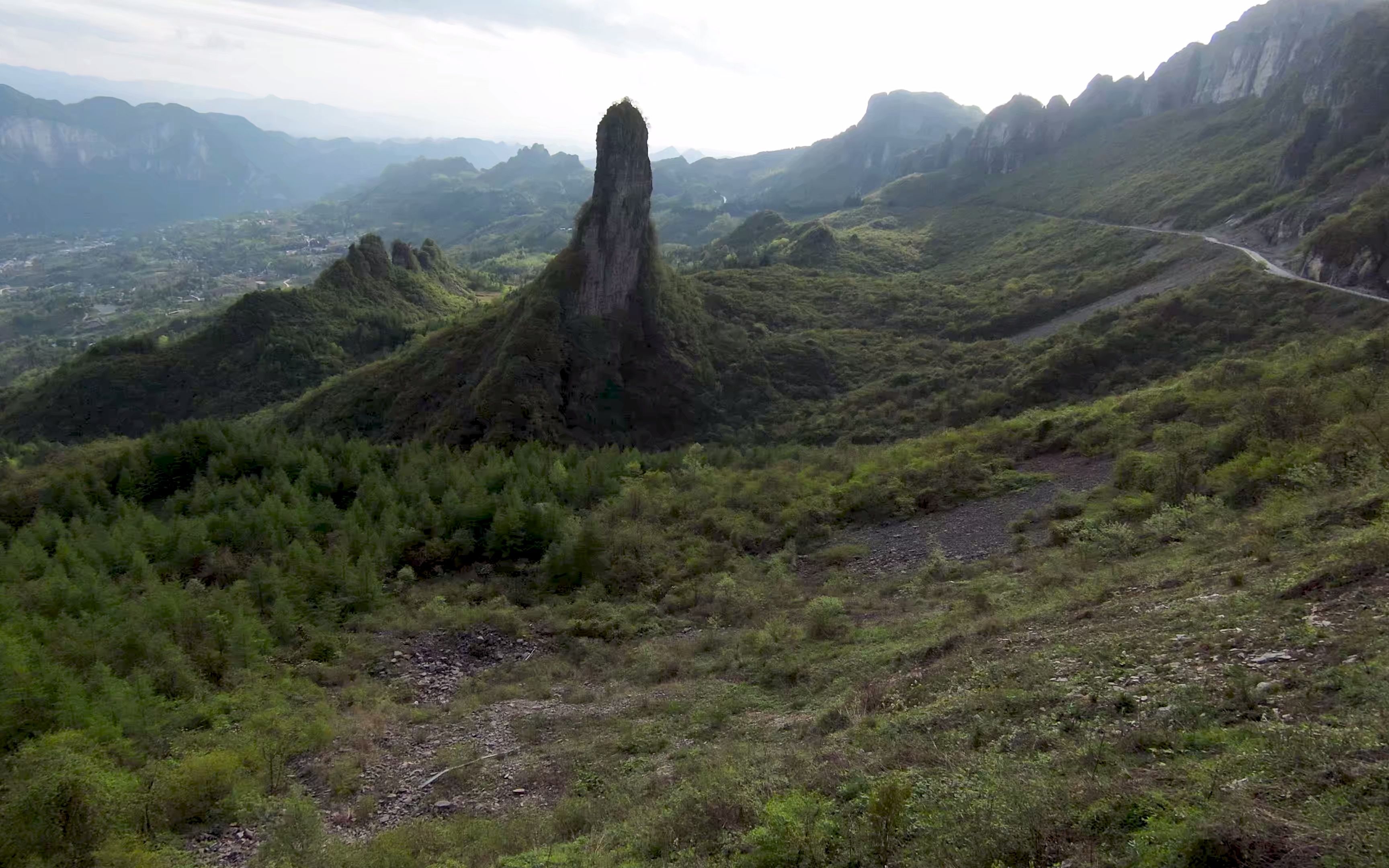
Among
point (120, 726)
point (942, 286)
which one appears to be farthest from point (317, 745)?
point (942, 286)

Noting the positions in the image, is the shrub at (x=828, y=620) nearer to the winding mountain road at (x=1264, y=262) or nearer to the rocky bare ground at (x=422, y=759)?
the rocky bare ground at (x=422, y=759)

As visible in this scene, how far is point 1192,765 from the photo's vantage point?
6.17m

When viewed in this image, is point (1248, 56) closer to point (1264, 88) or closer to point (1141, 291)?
point (1264, 88)

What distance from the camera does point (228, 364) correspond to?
54156mm

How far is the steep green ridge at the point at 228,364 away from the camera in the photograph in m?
50.8

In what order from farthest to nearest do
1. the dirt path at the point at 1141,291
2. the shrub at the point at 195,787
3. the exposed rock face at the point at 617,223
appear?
the exposed rock face at the point at 617,223, the dirt path at the point at 1141,291, the shrub at the point at 195,787

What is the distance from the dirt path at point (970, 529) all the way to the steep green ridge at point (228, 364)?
150ft

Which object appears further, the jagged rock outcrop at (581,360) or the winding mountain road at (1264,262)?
the jagged rock outcrop at (581,360)

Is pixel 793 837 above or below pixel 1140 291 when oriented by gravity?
below

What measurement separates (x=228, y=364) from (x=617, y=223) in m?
32.9

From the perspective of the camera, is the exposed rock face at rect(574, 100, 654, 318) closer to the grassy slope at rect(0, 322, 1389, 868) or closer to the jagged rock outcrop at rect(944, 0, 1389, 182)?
the grassy slope at rect(0, 322, 1389, 868)

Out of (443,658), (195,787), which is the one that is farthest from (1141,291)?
(195,787)

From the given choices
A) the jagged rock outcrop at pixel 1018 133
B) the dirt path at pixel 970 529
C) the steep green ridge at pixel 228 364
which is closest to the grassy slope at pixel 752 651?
the dirt path at pixel 970 529

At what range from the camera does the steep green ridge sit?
50.8 m
